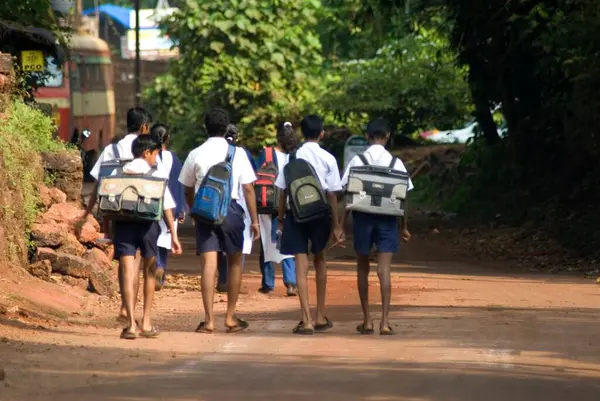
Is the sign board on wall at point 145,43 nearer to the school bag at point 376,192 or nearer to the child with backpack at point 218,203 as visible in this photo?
the child with backpack at point 218,203

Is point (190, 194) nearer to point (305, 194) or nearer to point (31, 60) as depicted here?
point (305, 194)

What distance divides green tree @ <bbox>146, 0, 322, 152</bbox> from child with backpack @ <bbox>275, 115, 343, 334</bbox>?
79.6ft

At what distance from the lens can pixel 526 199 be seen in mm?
25484

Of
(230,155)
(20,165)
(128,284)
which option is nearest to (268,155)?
(20,165)

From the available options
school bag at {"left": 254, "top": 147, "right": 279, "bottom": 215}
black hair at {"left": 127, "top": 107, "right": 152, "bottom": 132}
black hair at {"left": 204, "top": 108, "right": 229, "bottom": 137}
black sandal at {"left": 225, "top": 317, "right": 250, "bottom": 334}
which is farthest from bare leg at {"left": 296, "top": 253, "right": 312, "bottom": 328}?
school bag at {"left": 254, "top": 147, "right": 279, "bottom": 215}

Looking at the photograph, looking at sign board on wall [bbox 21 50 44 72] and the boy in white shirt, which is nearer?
the boy in white shirt

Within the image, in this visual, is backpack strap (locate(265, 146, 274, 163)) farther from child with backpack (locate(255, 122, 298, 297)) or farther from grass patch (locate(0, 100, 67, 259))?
→ grass patch (locate(0, 100, 67, 259))

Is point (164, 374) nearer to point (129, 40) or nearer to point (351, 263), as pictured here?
point (351, 263)

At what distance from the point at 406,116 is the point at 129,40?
51.4 metres

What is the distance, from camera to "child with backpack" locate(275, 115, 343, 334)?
11383 millimetres

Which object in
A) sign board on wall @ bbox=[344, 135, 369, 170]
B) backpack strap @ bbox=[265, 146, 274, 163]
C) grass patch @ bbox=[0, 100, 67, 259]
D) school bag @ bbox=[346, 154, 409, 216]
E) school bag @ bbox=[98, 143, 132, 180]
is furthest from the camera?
sign board on wall @ bbox=[344, 135, 369, 170]

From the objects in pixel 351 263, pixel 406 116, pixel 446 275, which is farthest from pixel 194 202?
pixel 406 116

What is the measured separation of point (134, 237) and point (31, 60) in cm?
986

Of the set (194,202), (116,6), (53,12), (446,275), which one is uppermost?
(116,6)
